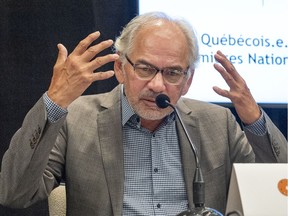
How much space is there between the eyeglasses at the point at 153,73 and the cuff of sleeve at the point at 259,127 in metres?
0.27

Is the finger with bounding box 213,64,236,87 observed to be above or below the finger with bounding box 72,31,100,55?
below

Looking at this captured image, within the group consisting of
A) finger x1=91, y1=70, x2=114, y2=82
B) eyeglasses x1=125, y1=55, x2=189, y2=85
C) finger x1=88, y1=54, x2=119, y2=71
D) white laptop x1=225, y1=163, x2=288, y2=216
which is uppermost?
finger x1=88, y1=54, x2=119, y2=71

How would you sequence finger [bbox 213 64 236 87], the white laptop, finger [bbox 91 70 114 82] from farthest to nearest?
finger [bbox 213 64 236 87], finger [bbox 91 70 114 82], the white laptop

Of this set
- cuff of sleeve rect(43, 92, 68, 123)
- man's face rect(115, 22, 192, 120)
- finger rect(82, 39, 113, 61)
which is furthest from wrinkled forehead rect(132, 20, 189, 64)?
cuff of sleeve rect(43, 92, 68, 123)

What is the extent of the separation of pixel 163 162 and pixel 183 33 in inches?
16.5

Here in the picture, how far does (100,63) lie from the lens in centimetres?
164

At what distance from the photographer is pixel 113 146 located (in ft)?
6.35

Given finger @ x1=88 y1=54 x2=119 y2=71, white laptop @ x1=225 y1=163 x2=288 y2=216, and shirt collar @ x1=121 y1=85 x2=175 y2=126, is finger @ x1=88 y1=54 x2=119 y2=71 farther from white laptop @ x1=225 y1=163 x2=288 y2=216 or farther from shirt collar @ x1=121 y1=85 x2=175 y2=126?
white laptop @ x1=225 y1=163 x2=288 y2=216

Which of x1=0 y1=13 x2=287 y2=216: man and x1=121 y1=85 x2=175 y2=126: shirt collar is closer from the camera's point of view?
x1=0 y1=13 x2=287 y2=216: man

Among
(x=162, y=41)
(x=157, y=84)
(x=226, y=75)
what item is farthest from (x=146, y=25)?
(x=226, y=75)

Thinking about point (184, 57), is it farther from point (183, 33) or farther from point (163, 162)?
point (163, 162)

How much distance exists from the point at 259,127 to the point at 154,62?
1.23 feet

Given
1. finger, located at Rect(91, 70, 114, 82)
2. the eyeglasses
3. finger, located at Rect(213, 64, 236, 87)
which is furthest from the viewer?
the eyeglasses

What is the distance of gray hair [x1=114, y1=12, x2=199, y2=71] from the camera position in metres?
1.96
